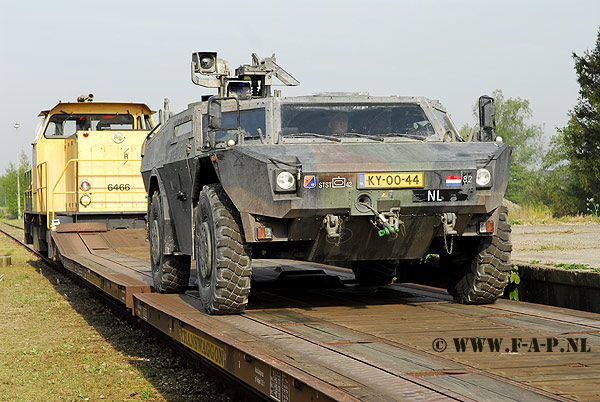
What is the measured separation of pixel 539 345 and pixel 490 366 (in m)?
0.75

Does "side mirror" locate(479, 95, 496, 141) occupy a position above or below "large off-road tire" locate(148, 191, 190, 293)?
above

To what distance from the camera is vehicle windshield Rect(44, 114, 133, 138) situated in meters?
17.5

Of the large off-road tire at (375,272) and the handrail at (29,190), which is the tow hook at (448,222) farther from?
the handrail at (29,190)

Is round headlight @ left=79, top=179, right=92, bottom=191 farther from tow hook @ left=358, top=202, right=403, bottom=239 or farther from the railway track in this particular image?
tow hook @ left=358, top=202, right=403, bottom=239

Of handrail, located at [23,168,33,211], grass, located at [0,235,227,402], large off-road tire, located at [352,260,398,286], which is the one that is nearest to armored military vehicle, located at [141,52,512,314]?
grass, located at [0,235,227,402]

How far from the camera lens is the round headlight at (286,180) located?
6.05 metres

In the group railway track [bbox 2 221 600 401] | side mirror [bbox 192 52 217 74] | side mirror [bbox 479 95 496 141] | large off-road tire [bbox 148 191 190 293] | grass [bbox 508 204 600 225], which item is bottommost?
grass [bbox 508 204 600 225]

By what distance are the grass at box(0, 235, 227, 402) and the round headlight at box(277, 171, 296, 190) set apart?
5.71 ft

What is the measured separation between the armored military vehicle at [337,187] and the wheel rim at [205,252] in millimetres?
11

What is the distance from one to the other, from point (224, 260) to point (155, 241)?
102 inches

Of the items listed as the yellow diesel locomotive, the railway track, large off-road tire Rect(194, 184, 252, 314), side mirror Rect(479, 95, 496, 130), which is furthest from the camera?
the yellow diesel locomotive

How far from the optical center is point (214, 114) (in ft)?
21.9

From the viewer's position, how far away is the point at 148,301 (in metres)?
7.77

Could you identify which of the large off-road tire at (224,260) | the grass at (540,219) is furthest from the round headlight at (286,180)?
the grass at (540,219)
